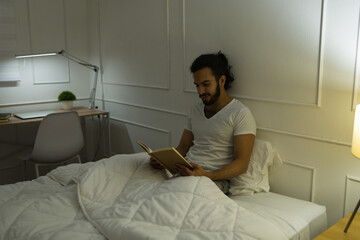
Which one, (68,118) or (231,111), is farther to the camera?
(68,118)

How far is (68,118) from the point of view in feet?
9.82

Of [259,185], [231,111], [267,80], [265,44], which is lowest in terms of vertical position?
[259,185]

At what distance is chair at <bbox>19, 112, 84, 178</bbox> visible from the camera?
9.46 feet

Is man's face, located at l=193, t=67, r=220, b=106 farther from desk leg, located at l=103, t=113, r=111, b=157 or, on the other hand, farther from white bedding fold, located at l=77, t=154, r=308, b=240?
desk leg, located at l=103, t=113, r=111, b=157

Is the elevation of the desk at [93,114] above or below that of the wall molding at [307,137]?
below

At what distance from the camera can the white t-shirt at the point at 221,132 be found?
2.21 metres

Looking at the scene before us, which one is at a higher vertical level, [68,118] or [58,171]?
[68,118]

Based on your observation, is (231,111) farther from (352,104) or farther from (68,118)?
(68,118)

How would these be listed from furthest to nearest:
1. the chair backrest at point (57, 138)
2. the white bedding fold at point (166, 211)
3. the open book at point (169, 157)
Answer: the chair backrest at point (57, 138)
the open book at point (169, 157)
the white bedding fold at point (166, 211)

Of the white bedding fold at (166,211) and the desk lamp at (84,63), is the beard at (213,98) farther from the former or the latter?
the desk lamp at (84,63)

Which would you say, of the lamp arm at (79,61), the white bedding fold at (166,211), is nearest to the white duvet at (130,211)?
the white bedding fold at (166,211)

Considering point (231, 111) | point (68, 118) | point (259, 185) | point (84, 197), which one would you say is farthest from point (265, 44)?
point (68, 118)

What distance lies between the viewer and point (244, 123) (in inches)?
86.3

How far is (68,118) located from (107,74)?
860mm
